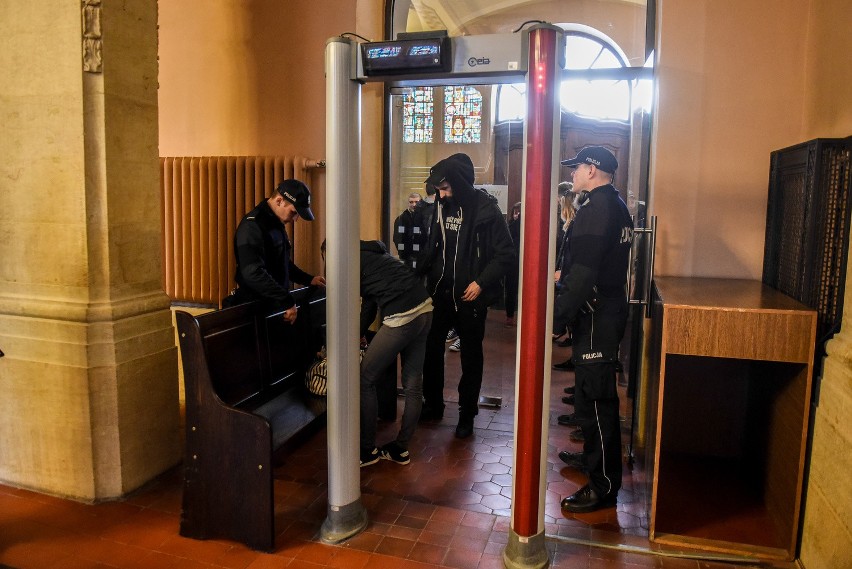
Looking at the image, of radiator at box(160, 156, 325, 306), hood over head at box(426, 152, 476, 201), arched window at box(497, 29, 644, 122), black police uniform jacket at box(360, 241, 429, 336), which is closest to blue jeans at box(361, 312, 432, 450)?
black police uniform jacket at box(360, 241, 429, 336)

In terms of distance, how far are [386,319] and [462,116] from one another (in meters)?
3.44

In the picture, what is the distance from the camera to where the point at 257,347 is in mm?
3498

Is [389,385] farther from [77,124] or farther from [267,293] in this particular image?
[77,124]

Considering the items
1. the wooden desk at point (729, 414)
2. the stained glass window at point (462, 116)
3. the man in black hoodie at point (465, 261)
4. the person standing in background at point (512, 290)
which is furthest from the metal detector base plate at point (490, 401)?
the stained glass window at point (462, 116)

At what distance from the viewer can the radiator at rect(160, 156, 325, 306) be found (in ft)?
16.5

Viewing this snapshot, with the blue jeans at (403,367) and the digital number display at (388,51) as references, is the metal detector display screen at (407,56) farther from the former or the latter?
the blue jeans at (403,367)

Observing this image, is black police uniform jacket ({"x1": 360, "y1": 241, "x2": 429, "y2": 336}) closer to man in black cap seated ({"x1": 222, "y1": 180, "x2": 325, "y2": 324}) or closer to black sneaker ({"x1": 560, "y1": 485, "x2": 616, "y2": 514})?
man in black cap seated ({"x1": 222, "y1": 180, "x2": 325, "y2": 324})

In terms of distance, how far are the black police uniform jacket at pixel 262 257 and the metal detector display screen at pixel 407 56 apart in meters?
1.45

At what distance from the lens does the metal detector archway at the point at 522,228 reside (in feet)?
7.68

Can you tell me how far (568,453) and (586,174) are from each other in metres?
1.63

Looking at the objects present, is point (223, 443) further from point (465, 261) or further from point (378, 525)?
point (465, 261)

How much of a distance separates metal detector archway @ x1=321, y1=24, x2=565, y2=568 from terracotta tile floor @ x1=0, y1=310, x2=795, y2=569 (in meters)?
0.21

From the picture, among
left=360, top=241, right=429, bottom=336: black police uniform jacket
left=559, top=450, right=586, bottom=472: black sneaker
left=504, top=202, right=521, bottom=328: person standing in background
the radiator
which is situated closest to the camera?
left=360, top=241, right=429, bottom=336: black police uniform jacket

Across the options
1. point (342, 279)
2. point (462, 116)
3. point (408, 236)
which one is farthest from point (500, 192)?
point (342, 279)
